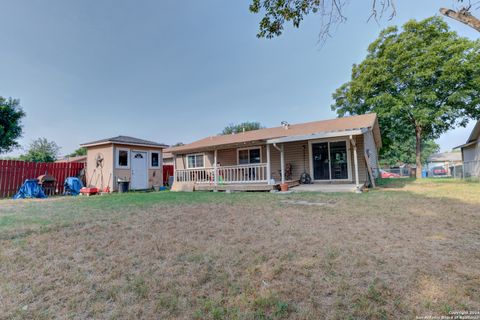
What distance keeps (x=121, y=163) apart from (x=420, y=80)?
20.0 meters

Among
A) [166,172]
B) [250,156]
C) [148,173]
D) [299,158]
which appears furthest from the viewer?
[166,172]

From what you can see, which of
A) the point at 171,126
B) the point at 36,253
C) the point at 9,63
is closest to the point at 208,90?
the point at 171,126

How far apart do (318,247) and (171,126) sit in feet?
78.7

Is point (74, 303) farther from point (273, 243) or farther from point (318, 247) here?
point (318, 247)

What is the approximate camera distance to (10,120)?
15750 mm

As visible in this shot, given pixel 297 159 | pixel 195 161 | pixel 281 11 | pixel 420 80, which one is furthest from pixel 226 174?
pixel 420 80

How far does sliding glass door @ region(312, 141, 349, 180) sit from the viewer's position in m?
10.7

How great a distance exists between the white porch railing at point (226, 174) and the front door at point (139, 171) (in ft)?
6.58

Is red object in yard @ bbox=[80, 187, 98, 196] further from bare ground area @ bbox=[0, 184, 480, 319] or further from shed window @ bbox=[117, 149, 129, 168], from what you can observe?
bare ground area @ bbox=[0, 184, 480, 319]

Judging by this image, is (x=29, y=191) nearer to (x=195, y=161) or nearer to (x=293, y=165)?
(x=195, y=161)

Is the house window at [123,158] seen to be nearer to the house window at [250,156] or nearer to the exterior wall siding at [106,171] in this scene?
the exterior wall siding at [106,171]

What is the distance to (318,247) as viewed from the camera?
3.14m

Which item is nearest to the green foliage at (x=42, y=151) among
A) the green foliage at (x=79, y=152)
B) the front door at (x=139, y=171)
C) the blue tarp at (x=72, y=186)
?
the green foliage at (x=79, y=152)

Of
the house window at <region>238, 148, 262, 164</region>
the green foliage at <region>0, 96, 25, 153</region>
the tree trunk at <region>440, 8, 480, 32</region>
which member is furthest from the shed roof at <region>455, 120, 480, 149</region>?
the green foliage at <region>0, 96, 25, 153</region>
